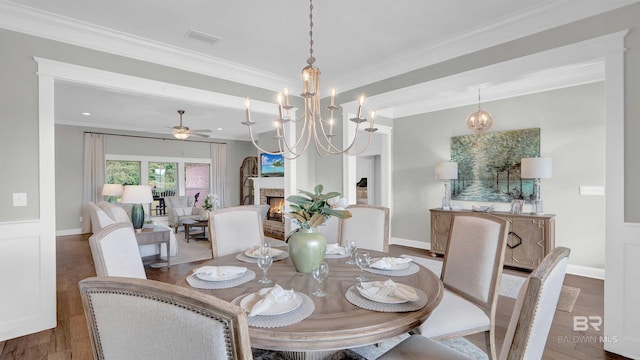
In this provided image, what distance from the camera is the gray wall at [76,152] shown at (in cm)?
690

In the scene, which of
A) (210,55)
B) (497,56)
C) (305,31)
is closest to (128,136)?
(210,55)

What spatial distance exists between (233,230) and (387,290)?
1.47 metres

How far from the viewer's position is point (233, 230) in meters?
2.45

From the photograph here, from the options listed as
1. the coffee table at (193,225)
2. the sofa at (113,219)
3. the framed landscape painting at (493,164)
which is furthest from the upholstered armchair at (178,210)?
the framed landscape painting at (493,164)

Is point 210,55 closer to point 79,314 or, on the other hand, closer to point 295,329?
point 79,314

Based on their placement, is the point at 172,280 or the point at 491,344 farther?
the point at 172,280

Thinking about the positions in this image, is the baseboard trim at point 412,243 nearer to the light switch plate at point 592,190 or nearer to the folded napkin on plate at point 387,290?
the light switch plate at point 592,190

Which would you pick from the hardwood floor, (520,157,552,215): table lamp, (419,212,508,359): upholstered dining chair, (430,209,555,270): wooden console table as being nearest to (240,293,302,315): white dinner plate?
(419,212,508,359): upholstered dining chair

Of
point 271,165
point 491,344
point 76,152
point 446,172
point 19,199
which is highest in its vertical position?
point 76,152

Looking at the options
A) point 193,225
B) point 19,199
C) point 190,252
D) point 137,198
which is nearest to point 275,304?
point 19,199

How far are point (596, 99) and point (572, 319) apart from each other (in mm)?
2724

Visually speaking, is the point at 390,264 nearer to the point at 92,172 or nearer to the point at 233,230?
the point at 233,230

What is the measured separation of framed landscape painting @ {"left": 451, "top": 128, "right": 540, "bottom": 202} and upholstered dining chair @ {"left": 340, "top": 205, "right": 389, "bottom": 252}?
2.83 meters

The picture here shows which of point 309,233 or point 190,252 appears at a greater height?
point 309,233
